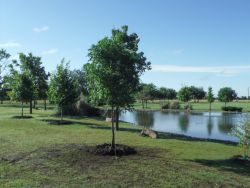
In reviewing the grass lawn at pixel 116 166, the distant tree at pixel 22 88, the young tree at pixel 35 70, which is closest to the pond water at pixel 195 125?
the grass lawn at pixel 116 166

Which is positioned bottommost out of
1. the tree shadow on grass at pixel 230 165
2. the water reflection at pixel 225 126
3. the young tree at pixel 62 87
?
the water reflection at pixel 225 126

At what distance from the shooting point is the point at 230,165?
14.5m

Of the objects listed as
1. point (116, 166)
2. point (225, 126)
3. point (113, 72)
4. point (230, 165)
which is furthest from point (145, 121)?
point (116, 166)

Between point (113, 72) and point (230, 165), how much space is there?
7139 millimetres

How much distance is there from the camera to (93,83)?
17.4 metres

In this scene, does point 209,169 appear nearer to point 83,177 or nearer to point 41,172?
point 83,177

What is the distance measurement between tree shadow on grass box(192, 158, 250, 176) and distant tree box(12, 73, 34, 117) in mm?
26253

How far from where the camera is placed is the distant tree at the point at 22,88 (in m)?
36.6

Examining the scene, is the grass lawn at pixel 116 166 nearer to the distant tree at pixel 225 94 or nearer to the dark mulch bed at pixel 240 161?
the dark mulch bed at pixel 240 161

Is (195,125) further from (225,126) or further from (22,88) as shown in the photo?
(22,88)

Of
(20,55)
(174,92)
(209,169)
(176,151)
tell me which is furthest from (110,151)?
(174,92)

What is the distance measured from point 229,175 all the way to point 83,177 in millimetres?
5673

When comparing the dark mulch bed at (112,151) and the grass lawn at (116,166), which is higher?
the dark mulch bed at (112,151)

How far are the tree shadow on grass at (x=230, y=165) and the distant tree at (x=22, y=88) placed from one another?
26253 millimetres
